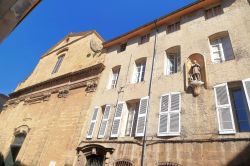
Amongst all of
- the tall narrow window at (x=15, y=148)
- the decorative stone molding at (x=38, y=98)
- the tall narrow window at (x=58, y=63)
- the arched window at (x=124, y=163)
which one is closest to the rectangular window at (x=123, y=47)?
the decorative stone molding at (x=38, y=98)

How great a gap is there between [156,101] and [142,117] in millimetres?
954

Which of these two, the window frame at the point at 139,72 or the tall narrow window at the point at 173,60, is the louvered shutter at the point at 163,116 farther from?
the window frame at the point at 139,72

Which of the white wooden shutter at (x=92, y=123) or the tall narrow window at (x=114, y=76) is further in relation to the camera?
the tall narrow window at (x=114, y=76)

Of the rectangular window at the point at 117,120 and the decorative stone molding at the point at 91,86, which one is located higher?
the decorative stone molding at the point at 91,86

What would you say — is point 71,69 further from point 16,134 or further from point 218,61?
point 218,61

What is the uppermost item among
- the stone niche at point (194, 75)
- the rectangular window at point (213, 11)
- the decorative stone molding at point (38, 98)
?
the rectangular window at point (213, 11)

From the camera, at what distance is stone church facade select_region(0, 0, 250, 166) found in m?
6.46

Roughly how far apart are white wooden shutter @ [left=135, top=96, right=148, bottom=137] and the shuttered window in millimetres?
746

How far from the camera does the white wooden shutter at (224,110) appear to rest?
6.06 meters

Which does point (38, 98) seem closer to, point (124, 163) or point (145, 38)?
point (145, 38)

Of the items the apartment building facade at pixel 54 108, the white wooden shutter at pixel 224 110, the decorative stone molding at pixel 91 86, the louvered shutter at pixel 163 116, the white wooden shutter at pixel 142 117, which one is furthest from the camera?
the decorative stone molding at pixel 91 86

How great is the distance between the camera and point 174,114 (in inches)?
295

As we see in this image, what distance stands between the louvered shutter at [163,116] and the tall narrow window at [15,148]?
11275 millimetres

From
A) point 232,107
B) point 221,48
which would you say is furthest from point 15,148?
point 221,48
